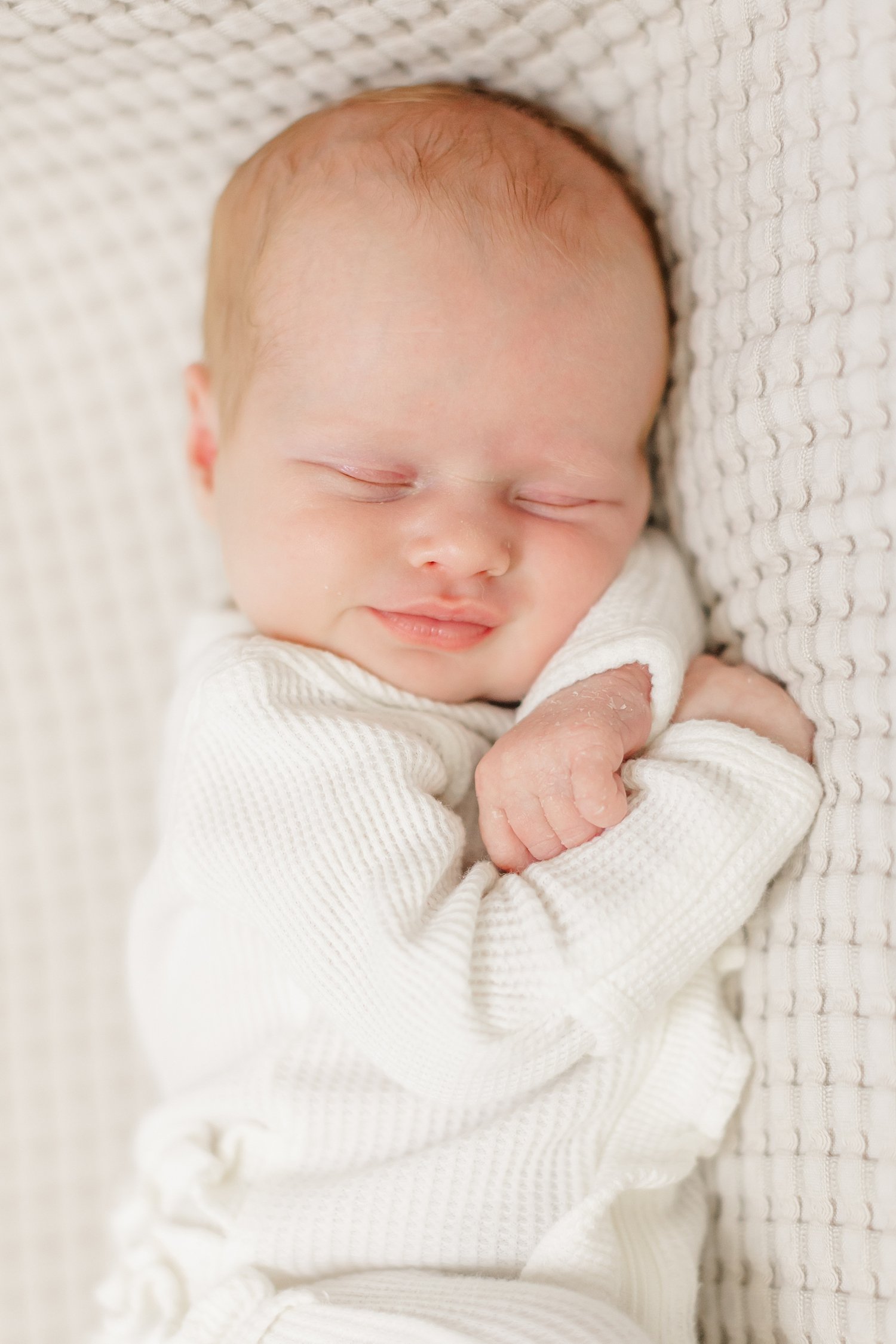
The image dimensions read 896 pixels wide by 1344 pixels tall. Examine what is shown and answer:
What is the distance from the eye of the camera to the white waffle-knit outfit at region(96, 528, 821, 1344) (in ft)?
3.12

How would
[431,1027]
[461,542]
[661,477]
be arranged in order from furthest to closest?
[661,477] → [461,542] → [431,1027]

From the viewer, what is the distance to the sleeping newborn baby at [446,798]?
0.97 m

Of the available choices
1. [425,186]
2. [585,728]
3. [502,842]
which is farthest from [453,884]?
[425,186]

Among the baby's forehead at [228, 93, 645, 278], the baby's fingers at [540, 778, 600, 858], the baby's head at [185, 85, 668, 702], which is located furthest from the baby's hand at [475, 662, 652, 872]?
the baby's forehead at [228, 93, 645, 278]

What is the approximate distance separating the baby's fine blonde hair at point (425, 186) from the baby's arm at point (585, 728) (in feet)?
1.07

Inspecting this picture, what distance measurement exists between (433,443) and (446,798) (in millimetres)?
322

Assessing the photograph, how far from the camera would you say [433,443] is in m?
1.07

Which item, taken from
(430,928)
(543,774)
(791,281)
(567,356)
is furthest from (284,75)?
(430,928)

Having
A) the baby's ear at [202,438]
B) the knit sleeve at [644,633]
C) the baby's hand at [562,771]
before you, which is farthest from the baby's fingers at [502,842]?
the baby's ear at [202,438]

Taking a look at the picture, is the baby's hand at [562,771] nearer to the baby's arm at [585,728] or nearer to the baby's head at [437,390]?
the baby's arm at [585,728]

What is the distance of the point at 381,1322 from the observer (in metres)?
0.92

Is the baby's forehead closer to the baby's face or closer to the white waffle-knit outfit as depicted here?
the baby's face

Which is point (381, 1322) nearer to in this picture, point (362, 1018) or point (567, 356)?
point (362, 1018)

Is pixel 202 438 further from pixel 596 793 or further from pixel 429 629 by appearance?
pixel 596 793
